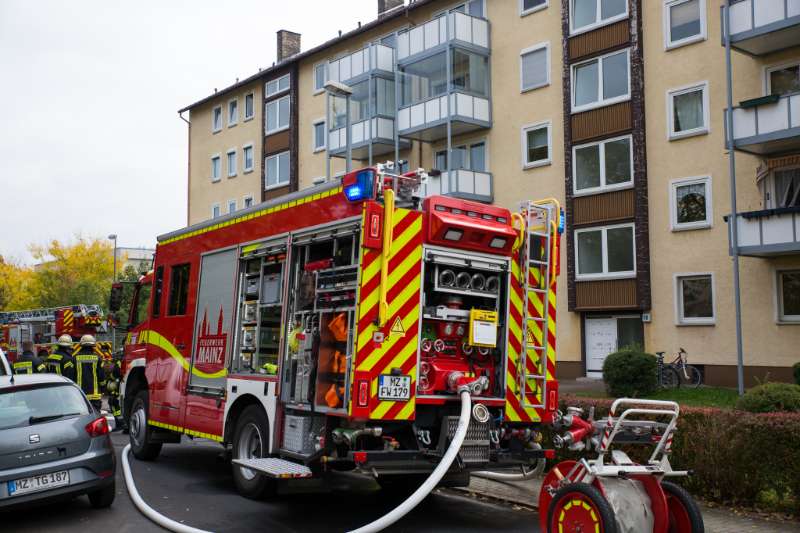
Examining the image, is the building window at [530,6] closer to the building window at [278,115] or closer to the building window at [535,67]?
the building window at [535,67]

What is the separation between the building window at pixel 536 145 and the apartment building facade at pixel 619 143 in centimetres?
7

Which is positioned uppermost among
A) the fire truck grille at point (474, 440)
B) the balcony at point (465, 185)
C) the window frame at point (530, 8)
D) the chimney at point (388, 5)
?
the chimney at point (388, 5)

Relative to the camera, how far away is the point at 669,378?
896 inches

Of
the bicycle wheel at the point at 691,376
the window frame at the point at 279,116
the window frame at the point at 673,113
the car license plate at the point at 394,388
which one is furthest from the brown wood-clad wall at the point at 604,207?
the car license plate at the point at 394,388

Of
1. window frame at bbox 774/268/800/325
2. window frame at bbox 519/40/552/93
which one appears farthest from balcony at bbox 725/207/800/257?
window frame at bbox 519/40/552/93

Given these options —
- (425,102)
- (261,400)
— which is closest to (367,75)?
(425,102)

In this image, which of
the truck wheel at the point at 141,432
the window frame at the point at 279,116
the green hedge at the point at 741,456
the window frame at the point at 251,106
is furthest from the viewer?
the window frame at the point at 251,106

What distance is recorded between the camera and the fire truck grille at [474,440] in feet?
25.5

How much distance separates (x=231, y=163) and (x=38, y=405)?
119ft

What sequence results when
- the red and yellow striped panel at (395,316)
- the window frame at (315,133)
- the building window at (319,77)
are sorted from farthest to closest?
the building window at (319,77) → the window frame at (315,133) → the red and yellow striped panel at (395,316)

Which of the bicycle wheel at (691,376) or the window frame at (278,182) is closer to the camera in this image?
the bicycle wheel at (691,376)

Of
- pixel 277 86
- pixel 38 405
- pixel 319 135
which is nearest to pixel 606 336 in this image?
pixel 319 135

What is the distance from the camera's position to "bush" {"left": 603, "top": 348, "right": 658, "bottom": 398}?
67.3 ft

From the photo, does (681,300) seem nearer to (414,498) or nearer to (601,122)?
(601,122)
